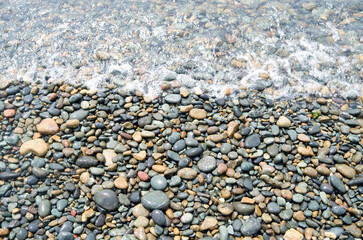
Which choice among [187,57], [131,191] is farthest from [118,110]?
[187,57]

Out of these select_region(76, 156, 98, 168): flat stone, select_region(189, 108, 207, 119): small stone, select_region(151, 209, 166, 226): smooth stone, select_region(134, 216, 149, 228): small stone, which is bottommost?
select_region(134, 216, 149, 228): small stone

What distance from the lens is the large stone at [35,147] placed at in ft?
16.7

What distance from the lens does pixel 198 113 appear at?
5.49m

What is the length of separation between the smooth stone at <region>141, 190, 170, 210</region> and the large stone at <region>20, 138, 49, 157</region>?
195 centimetres

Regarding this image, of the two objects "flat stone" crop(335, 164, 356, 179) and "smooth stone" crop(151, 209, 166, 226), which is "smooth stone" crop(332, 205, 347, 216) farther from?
"smooth stone" crop(151, 209, 166, 226)

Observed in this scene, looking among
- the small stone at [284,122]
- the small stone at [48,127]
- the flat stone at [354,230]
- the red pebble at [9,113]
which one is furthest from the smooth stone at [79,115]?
the flat stone at [354,230]

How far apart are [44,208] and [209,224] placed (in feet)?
8.06

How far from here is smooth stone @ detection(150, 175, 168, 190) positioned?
465cm

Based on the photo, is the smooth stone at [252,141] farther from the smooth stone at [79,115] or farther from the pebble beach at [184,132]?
the smooth stone at [79,115]

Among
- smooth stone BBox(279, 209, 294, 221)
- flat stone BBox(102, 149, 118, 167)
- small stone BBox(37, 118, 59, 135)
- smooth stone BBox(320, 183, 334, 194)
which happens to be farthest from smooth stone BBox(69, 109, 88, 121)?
smooth stone BBox(320, 183, 334, 194)

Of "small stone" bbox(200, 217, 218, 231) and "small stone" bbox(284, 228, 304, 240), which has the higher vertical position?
"small stone" bbox(284, 228, 304, 240)

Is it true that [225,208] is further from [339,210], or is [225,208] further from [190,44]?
[190,44]

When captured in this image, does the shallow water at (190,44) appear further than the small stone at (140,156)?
Yes

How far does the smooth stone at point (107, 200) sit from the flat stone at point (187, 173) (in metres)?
1.05
